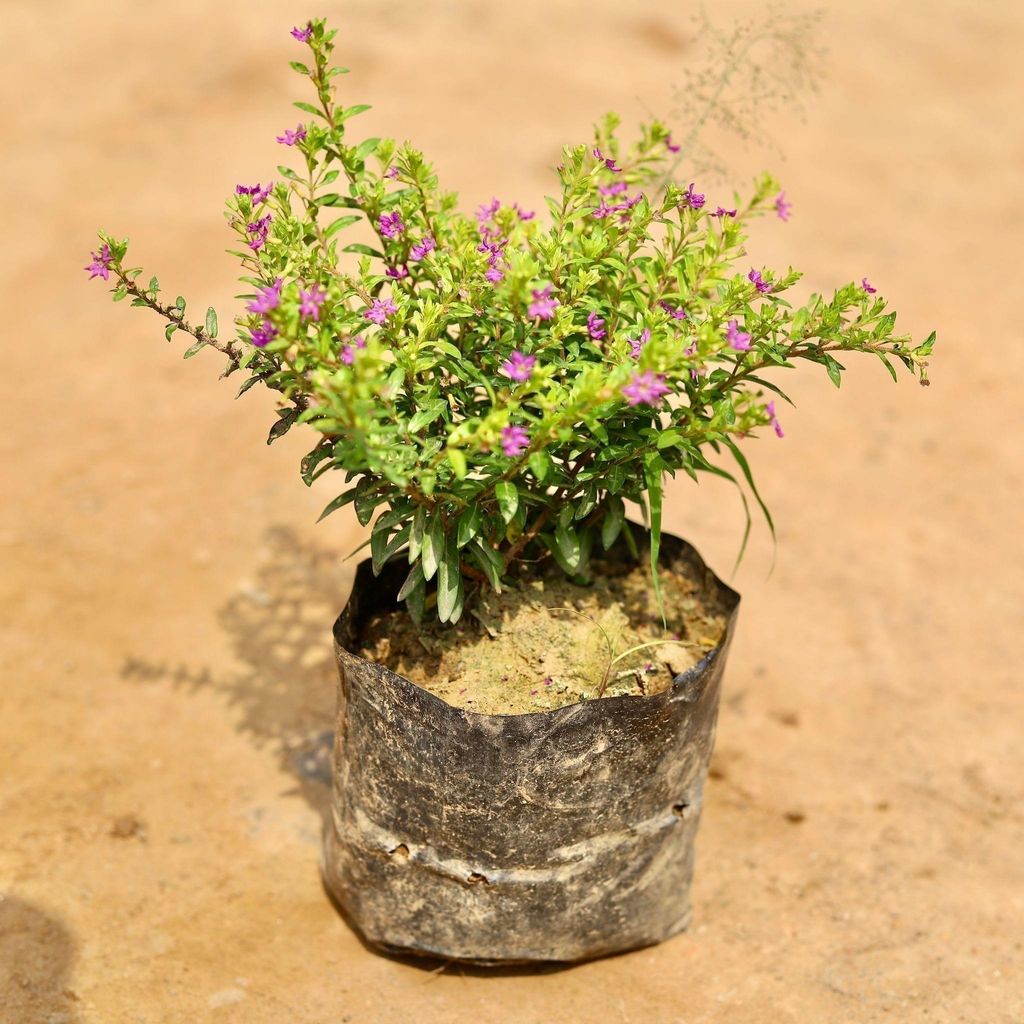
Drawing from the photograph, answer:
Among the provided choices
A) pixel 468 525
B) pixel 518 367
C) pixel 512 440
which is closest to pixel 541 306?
pixel 518 367

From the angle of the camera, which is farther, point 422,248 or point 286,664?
point 286,664

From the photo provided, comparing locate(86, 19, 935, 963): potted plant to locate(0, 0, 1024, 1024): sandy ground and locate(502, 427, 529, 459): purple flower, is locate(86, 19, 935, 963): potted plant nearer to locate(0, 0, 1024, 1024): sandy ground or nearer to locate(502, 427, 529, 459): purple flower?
locate(502, 427, 529, 459): purple flower

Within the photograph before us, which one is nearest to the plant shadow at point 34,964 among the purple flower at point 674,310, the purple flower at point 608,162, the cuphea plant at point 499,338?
the cuphea plant at point 499,338

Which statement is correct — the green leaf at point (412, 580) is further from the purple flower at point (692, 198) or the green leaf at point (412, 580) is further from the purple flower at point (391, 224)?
the purple flower at point (692, 198)

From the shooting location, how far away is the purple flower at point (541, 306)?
2.01 meters

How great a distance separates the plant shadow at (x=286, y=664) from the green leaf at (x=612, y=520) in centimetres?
117

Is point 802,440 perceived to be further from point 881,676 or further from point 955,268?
point 955,268

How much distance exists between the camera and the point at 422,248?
230 centimetres

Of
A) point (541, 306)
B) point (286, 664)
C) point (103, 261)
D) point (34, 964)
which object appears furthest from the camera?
point (286, 664)

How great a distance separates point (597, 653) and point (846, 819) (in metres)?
1.25

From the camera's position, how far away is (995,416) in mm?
5039

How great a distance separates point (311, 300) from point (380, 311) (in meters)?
0.21

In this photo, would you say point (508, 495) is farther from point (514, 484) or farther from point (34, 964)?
point (34, 964)

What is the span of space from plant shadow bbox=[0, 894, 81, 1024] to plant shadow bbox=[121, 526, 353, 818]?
2.51ft
